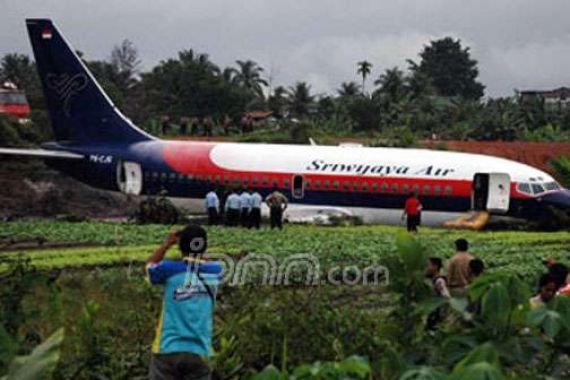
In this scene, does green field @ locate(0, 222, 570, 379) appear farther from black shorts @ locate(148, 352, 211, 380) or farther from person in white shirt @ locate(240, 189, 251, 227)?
person in white shirt @ locate(240, 189, 251, 227)

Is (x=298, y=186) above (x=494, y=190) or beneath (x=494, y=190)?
beneath

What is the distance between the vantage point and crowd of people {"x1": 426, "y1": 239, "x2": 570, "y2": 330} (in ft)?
18.9

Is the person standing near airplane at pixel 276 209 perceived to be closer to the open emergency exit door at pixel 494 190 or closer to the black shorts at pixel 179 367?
the open emergency exit door at pixel 494 190

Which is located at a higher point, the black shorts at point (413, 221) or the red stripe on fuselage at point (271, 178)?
the red stripe on fuselage at point (271, 178)

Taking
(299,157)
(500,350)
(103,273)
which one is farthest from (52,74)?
(500,350)

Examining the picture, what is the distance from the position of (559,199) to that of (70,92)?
15.4 meters

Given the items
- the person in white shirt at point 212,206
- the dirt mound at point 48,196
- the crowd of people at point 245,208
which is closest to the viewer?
the crowd of people at point 245,208

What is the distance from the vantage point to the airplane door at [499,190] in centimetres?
3059

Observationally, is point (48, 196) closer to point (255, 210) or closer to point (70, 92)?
point (70, 92)

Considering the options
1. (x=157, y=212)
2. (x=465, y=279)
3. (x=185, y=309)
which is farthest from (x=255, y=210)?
(x=185, y=309)

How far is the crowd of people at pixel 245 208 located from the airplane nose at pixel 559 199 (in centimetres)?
690

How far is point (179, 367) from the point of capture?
809cm

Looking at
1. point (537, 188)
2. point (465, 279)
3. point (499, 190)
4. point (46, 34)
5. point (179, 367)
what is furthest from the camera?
point (46, 34)

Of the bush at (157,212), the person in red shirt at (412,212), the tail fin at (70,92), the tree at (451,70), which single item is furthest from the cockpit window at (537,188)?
the tree at (451,70)
